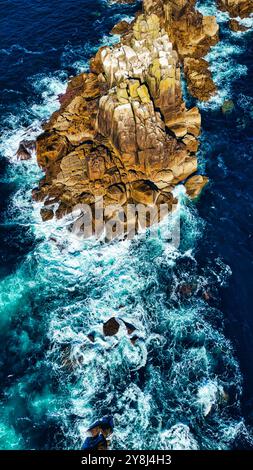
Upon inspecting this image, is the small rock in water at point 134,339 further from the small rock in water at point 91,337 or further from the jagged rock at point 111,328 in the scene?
the small rock in water at point 91,337

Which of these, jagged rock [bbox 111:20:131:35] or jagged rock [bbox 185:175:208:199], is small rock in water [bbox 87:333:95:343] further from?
jagged rock [bbox 111:20:131:35]

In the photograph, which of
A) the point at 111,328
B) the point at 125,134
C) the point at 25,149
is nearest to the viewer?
the point at 111,328

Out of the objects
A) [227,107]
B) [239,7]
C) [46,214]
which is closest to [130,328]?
[46,214]

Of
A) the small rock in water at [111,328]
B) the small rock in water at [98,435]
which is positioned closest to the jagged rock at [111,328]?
the small rock in water at [111,328]

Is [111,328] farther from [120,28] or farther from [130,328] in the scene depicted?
[120,28]

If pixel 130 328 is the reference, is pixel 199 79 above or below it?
above

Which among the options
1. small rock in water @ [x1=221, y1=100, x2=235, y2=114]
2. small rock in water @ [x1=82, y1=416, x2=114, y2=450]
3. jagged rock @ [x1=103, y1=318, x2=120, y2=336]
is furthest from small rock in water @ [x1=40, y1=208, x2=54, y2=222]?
small rock in water @ [x1=221, y1=100, x2=235, y2=114]
